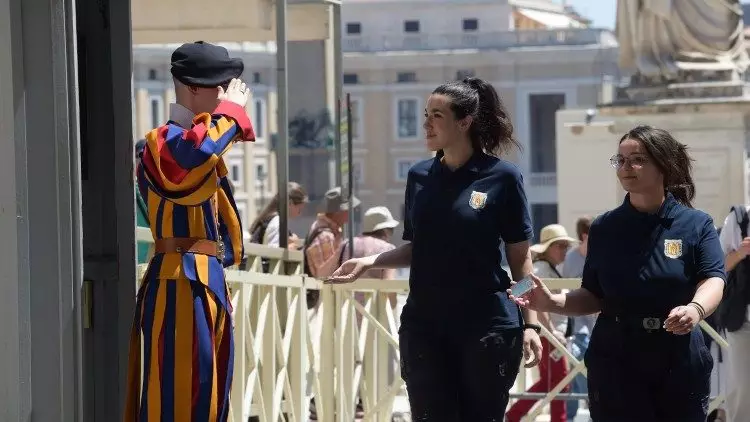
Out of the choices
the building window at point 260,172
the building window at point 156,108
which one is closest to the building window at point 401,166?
the building window at point 260,172

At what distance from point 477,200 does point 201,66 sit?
1063 mm

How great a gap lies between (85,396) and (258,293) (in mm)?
2943

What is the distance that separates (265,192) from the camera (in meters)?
85.4

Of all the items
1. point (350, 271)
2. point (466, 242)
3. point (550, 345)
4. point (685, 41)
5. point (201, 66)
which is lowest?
point (550, 345)

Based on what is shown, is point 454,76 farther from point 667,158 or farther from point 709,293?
point 709,293

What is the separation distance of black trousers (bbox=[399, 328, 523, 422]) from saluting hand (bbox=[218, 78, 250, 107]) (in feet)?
3.37

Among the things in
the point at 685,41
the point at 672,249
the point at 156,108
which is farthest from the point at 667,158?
the point at 156,108

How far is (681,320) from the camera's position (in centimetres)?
582

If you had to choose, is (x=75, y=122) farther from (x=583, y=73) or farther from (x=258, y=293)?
(x=583, y=73)

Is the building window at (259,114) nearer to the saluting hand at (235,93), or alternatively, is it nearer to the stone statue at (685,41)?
the stone statue at (685,41)

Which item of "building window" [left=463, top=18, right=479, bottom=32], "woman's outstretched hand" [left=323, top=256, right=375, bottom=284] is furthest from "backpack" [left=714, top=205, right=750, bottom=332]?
"building window" [left=463, top=18, right=479, bottom=32]

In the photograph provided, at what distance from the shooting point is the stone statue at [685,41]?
1691 centimetres

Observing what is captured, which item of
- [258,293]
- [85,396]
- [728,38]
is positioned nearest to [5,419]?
[85,396]

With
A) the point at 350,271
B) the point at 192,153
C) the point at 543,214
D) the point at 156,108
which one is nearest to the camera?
the point at 192,153
